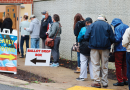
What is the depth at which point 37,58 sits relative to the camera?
7145 mm

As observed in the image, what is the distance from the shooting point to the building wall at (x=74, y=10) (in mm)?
8508

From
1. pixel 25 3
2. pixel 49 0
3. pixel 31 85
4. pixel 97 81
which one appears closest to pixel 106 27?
pixel 97 81

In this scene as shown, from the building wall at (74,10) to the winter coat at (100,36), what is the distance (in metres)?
2.39

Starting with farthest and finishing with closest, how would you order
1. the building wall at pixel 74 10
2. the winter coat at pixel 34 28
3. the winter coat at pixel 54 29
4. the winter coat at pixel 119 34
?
the winter coat at pixel 34 28 → the winter coat at pixel 54 29 → the building wall at pixel 74 10 → the winter coat at pixel 119 34

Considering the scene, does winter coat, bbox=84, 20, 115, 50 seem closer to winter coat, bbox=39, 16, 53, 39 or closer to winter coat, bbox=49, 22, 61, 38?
winter coat, bbox=49, 22, 61, 38

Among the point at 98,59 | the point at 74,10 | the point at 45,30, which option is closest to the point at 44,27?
the point at 45,30

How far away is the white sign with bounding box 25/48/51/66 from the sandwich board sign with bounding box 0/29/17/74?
0.57m

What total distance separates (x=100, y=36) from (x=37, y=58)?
2.17 meters

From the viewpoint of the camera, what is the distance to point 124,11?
27.5 feet

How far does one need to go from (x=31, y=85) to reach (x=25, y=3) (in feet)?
22.3

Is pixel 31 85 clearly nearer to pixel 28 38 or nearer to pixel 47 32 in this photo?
pixel 47 32

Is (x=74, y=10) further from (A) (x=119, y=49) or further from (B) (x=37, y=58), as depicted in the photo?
(A) (x=119, y=49)

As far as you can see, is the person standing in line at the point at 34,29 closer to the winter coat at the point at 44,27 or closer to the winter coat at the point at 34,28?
the winter coat at the point at 34,28

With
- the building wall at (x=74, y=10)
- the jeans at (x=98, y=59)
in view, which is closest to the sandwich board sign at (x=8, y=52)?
the jeans at (x=98, y=59)
